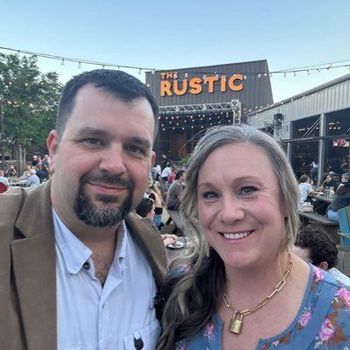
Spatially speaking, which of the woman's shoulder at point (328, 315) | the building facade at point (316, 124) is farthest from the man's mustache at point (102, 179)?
the building facade at point (316, 124)

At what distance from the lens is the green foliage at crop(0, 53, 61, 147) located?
2052 cm

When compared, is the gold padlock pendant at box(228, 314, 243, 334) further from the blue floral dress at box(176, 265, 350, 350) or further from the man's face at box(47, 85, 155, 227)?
the man's face at box(47, 85, 155, 227)

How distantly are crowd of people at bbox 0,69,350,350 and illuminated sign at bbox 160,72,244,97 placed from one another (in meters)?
20.9

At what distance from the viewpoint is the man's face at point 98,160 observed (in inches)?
46.4

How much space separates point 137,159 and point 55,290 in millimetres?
509

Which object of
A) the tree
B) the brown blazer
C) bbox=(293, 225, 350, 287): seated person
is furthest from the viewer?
the tree

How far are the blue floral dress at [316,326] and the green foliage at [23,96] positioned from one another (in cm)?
2154

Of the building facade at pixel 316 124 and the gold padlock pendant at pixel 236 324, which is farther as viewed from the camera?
the building facade at pixel 316 124

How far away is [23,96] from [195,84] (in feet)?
34.6

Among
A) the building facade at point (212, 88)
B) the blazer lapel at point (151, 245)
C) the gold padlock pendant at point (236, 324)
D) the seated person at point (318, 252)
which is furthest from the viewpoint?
the building facade at point (212, 88)

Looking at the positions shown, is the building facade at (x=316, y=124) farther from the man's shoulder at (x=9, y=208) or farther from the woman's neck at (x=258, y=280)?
the man's shoulder at (x=9, y=208)

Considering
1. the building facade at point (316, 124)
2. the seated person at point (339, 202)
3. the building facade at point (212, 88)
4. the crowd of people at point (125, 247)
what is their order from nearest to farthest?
the crowd of people at point (125, 247) < the seated person at point (339, 202) < the building facade at point (316, 124) < the building facade at point (212, 88)

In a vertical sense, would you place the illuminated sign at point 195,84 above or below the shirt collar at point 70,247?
above

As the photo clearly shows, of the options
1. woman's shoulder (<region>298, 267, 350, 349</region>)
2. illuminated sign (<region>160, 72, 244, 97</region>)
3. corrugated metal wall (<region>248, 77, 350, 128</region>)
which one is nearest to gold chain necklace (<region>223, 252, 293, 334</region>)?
woman's shoulder (<region>298, 267, 350, 349</region>)
